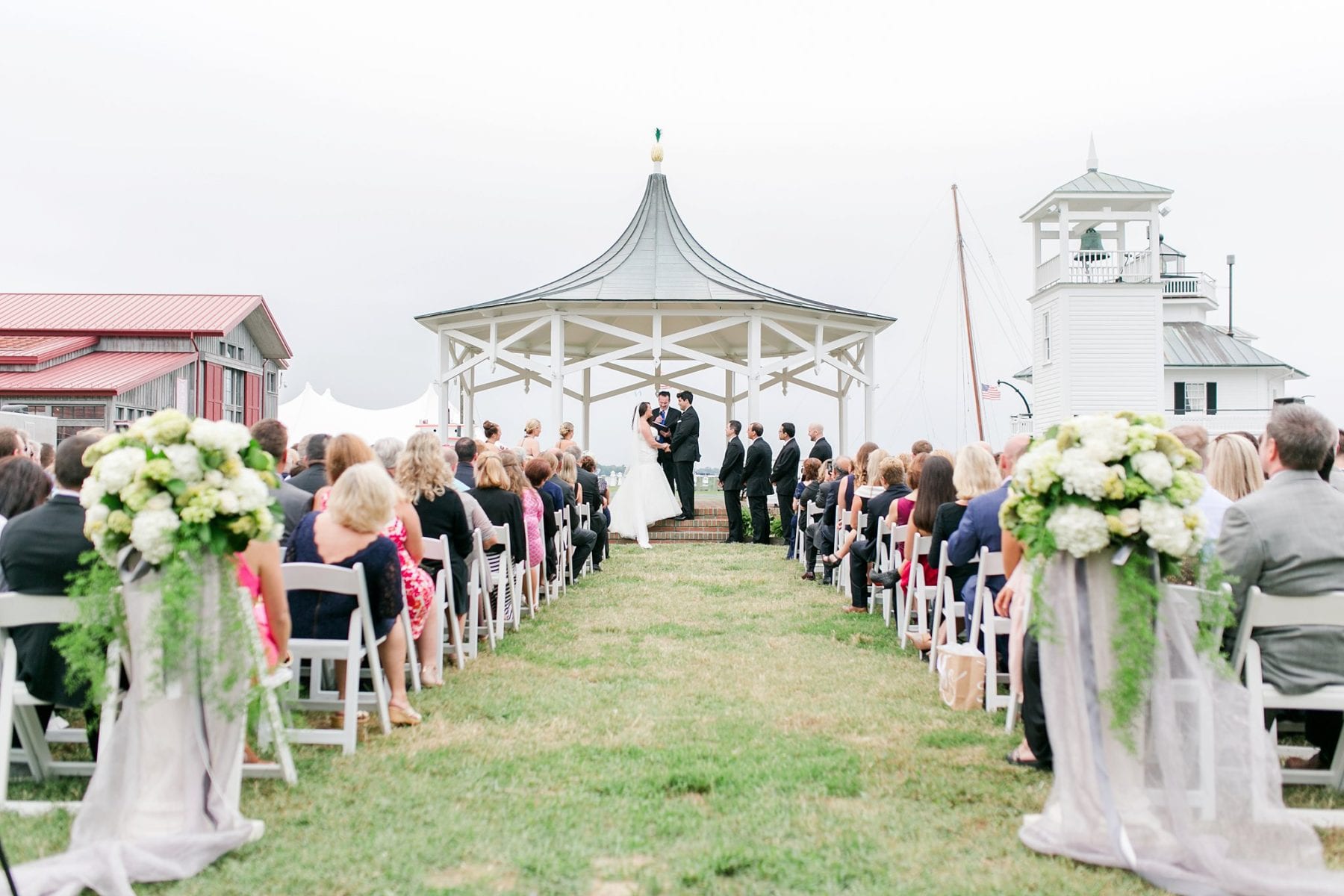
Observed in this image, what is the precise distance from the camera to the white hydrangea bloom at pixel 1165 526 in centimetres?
366

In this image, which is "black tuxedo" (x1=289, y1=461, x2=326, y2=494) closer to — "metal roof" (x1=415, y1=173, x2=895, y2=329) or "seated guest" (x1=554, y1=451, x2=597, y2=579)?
"seated guest" (x1=554, y1=451, x2=597, y2=579)

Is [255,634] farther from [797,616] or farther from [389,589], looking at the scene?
[797,616]

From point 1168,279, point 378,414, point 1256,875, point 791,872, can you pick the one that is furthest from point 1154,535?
point 1168,279

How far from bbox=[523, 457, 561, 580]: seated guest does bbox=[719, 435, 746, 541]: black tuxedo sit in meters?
6.34

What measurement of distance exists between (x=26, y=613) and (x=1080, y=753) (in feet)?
13.0

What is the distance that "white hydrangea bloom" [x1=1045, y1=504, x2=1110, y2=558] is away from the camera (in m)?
3.71

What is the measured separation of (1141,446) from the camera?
12.2ft

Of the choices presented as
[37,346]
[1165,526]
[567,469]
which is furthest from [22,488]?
[37,346]

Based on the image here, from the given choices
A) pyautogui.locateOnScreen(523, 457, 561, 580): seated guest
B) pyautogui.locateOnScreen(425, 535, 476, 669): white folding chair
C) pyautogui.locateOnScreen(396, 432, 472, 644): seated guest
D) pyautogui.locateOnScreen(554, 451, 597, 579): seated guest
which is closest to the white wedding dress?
pyautogui.locateOnScreen(554, 451, 597, 579): seated guest

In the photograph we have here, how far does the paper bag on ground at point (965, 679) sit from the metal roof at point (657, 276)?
1283 centimetres

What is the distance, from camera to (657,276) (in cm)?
1991

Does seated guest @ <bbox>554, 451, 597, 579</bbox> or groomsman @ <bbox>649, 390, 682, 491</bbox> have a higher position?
groomsman @ <bbox>649, 390, 682, 491</bbox>

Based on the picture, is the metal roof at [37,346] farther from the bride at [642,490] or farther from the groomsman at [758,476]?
the groomsman at [758,476]

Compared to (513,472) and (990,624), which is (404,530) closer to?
(513,472)
